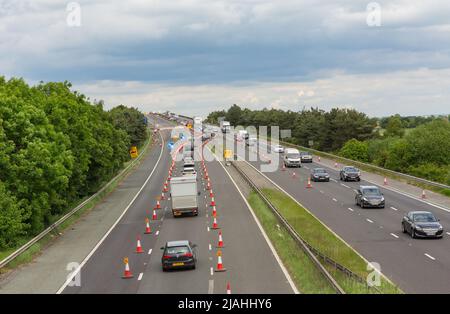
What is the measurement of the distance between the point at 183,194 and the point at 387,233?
1517cm

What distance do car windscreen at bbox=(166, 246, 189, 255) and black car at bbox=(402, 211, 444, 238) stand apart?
12641mm

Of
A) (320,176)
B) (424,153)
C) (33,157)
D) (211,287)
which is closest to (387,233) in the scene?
(211,287)

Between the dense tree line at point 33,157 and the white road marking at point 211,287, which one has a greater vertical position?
the dense tree line at point 33,157

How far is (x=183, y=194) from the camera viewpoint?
4841cm

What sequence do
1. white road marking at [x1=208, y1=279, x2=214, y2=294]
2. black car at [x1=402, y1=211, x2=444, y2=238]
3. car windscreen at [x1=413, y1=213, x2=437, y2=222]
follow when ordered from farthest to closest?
car windscreen at [x1=413, y1=213, x2=437, y2=222] < black car at [x1=402, y1=211, x2=444, y2=238] < white road marking at [x1=208, y1=279, x2=214, y2=294]

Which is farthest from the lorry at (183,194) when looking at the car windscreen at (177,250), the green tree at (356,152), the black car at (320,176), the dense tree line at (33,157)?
the green tree at (356,152)

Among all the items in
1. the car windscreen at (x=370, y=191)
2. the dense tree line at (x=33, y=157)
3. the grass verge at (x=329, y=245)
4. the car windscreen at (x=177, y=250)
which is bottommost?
the grass verge at (x=329, y=245)

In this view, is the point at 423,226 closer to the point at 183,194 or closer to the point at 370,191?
the point at 370,191

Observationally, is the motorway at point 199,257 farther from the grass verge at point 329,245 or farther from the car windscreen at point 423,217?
the car windscreen at point 423,217

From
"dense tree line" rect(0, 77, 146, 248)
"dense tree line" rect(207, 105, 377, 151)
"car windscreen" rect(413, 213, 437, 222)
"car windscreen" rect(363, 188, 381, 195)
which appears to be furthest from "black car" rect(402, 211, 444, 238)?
"dense tree line" rect(207, 105, 377, 151)

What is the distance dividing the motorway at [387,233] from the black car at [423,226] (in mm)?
345

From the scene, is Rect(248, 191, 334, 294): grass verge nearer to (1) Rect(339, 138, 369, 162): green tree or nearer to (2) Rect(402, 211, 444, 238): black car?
(2) Rect(402, 211, 444, 238): black car

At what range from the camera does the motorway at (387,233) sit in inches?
1074

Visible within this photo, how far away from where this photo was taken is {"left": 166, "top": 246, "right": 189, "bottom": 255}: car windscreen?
30.1m
